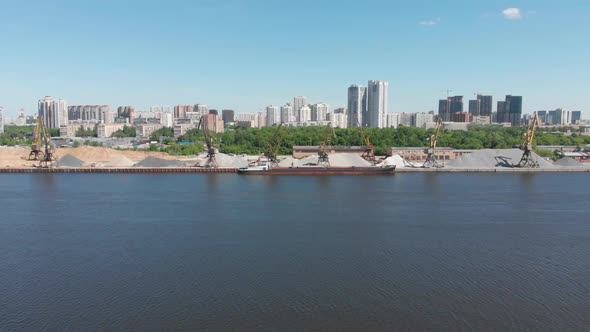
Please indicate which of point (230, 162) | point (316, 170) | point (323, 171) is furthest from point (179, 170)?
point (323, 171)

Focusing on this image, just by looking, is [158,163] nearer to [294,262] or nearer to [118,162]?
[118,162]

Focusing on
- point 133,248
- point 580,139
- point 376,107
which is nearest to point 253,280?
point 133,248

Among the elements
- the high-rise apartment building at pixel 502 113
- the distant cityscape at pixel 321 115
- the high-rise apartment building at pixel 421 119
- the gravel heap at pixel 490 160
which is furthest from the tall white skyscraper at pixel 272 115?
the gravel heap at pixel 490 160

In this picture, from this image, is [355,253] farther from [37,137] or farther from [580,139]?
[580,139]

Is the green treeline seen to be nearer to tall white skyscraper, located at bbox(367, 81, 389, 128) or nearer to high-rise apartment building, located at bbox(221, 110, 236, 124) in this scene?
tall white skyscraper, located at bbox(367, 81, 389, 128)

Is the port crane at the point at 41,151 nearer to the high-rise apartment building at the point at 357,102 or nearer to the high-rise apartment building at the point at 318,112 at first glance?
the high-rise apartment building at the point at 357,102

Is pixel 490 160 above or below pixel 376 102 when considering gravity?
below
